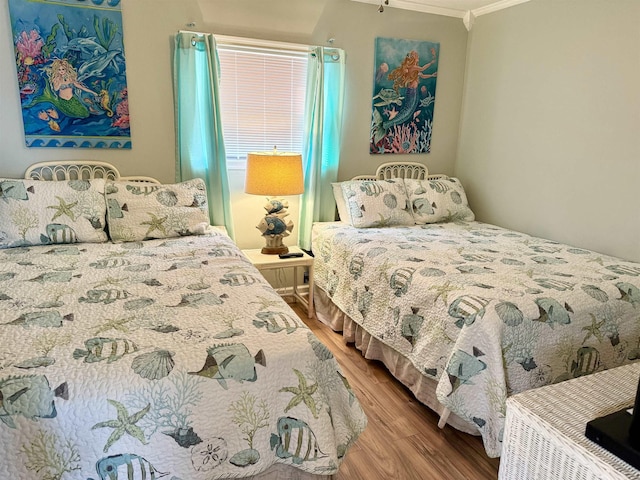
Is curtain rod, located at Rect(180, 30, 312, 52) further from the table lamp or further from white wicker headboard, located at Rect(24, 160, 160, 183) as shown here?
white wicker headboard, located at Rect(24, 160, 160, 183)

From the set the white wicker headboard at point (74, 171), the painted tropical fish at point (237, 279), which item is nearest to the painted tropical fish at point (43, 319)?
the painted tropical fish at point (237, 279)

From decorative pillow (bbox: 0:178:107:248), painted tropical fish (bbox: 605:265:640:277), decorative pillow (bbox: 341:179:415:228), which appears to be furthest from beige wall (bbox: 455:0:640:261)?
decorative pillow (bbox: 0:178:107:248)

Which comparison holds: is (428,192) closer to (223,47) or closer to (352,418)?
(223,47)

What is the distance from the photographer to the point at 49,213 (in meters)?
Result: 2.28

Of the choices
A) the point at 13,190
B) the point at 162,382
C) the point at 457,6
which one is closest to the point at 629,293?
the point at 162,382

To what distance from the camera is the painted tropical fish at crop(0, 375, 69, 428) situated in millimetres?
1031

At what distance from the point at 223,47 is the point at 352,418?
8.23 ft

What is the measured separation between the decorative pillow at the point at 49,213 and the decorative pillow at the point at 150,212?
0.08 metres

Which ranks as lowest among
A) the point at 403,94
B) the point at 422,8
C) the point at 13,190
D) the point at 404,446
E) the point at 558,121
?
the point at 404,446

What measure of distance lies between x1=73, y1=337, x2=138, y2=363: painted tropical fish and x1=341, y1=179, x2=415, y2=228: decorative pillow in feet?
6.59

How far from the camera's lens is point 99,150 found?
8.97 feet

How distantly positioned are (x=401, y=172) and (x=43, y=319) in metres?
2.85

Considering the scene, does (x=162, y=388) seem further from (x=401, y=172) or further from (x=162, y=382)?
(x=401, y=172)

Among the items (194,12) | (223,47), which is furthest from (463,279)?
(194,12)
